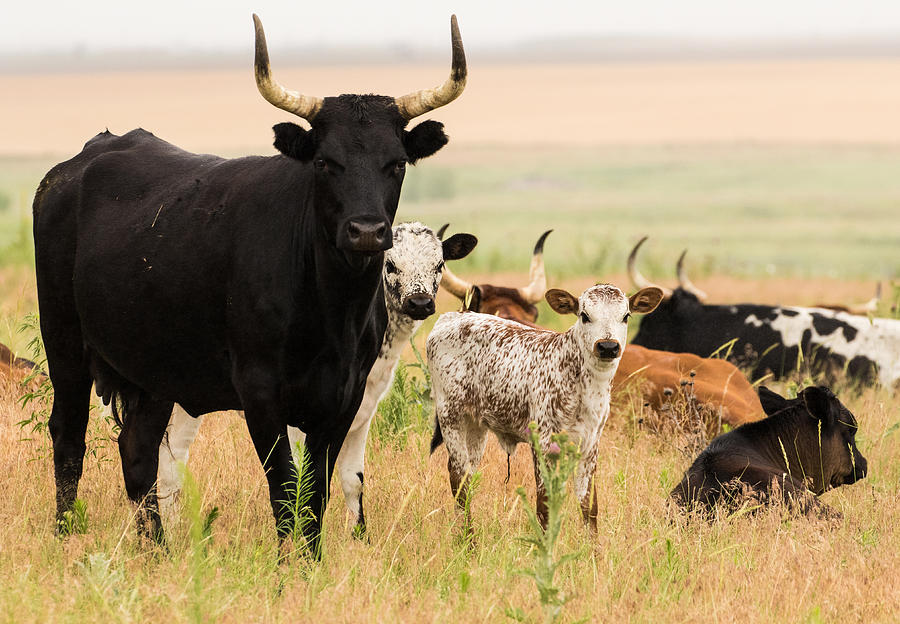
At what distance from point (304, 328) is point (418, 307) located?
987mm

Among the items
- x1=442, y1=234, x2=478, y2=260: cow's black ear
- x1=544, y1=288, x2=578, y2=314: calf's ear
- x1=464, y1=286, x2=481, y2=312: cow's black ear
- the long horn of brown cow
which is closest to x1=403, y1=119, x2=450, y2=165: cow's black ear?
x1=544, y1=288, x2=578, y2=314: calf's ear

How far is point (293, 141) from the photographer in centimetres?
509

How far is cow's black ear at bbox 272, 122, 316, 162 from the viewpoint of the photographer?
16.7ft

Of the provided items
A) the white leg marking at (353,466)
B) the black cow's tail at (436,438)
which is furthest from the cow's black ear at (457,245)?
the white leg marking at (353,466)

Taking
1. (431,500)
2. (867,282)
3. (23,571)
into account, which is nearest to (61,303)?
(23,571)

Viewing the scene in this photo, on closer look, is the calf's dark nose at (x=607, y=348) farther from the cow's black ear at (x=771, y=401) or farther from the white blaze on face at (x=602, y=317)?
the cow's black ear at (x=771, y=401)

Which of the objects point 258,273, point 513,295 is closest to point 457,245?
point 258,273

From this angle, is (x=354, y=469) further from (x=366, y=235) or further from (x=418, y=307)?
(x=366, y=235)

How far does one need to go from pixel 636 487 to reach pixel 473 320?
4.35ft

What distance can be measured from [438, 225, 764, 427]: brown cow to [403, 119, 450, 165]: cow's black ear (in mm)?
2217

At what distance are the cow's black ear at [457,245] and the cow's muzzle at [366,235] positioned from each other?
2124 millimetres

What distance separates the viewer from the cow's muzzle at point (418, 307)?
5941mm

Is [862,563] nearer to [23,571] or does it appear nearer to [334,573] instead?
[334,573]

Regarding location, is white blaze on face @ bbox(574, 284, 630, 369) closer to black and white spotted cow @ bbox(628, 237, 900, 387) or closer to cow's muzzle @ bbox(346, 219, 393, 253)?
cow's muzzle @ bbox(346, 219, 393, 253)
